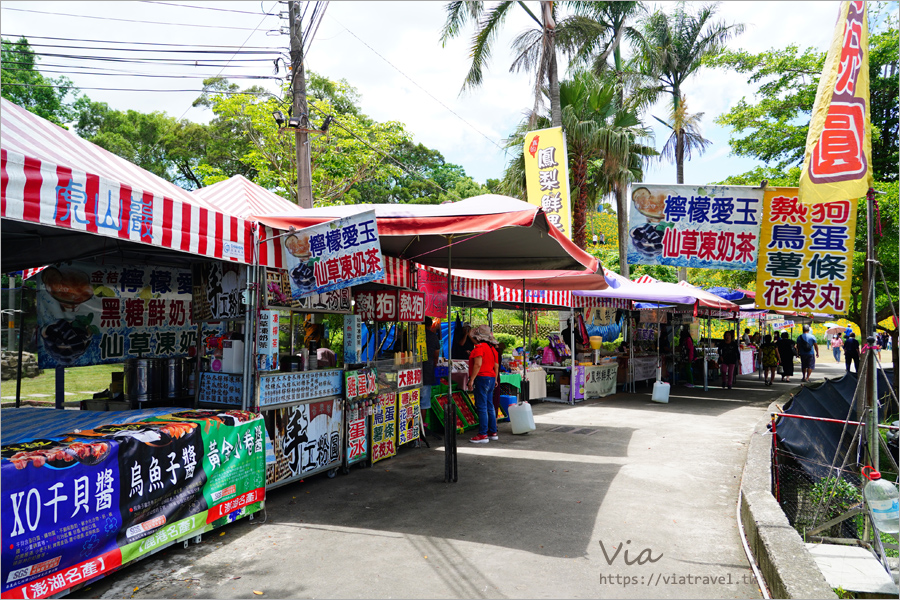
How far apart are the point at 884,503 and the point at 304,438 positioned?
17.5 feet

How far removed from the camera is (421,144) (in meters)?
37.4

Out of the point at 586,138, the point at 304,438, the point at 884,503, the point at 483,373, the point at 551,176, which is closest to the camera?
the point at 884,503

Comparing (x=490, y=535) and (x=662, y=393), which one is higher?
(x=662, y=393)

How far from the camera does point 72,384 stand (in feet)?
50.5

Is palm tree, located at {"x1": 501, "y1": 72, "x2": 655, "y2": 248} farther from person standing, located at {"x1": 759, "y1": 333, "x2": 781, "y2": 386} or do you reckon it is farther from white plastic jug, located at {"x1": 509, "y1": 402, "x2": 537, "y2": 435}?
white plastic jug, located at {"x1": 509, "y1": 402, "x2": 537, "y2": 435}

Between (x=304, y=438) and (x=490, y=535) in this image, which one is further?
(x=304, y=438)

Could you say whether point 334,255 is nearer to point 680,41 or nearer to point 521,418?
point 521,418

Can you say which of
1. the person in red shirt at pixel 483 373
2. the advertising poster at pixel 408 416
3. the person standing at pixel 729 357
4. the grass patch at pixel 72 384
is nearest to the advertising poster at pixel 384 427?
the advertising poster at pixel 408 416

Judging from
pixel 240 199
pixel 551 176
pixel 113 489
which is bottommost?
pixel 113 489

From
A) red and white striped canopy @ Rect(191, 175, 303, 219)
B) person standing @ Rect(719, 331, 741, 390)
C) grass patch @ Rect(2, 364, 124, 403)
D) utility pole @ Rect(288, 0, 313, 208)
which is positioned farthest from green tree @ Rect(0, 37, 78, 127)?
person standing @ Rect(719, 331, 741, 390)

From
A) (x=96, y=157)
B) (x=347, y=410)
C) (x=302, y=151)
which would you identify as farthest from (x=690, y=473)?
(x=302, y=151)

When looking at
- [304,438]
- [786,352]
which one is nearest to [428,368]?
[304,438]

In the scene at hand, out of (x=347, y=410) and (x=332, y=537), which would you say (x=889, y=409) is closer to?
(x=347, y=410)

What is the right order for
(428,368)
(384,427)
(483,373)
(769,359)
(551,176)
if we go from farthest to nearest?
(769,359), (551,176), (428,368), (483,373), (384,427)
